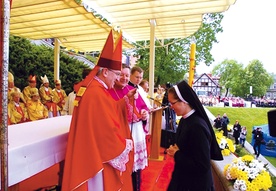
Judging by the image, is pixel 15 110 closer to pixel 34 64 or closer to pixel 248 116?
pixel 34 64

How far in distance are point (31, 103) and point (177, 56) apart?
15329 millimetres

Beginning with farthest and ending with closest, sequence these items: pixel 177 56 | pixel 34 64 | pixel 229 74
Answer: pixel 229 74
pixel 177 56
pixel 34 64

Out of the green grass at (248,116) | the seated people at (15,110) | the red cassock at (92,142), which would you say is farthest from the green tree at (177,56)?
the red cassock at (92,142)

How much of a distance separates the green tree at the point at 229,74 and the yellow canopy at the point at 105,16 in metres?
45.0

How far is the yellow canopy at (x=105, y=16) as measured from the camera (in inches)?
215

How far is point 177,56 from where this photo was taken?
65.0ft

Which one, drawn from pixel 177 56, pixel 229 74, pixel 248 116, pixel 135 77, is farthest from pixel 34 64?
pixel 229 74

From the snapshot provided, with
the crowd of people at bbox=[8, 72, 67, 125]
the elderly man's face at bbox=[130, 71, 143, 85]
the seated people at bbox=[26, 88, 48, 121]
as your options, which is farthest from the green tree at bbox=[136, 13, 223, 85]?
the elderly man's face at bbox=[130, 71, 143, 85]

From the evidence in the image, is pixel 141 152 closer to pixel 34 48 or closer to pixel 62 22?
pixel 62 22

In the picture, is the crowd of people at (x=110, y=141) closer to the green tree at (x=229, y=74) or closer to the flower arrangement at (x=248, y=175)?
the flower arrangement at (x=248, y=175)

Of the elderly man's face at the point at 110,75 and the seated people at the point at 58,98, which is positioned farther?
the seated people at the point at 58,98

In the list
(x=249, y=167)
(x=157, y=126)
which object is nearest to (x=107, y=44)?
(x=249, y=167)

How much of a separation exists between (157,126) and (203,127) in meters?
2.87

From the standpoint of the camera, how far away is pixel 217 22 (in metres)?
21.4
